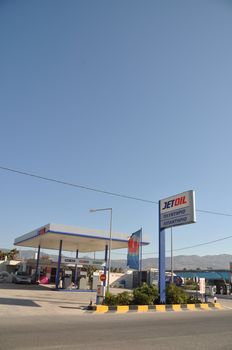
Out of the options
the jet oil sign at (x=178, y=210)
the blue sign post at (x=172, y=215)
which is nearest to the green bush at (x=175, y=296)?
the blue sign post at (x=172, y=215)

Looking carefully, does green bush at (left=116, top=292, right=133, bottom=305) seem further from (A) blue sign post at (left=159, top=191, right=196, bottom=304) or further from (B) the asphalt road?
(B) the asphalt road

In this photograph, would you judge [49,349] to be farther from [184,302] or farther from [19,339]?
[184,302]

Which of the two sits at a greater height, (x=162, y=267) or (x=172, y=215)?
(x=172, y=215)

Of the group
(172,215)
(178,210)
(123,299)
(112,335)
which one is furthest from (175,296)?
(112,335)

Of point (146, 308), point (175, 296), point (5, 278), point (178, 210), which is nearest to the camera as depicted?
point (146, 308)

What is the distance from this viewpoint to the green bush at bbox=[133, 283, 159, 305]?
2056 centimetres

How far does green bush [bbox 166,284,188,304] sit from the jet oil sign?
3909mm

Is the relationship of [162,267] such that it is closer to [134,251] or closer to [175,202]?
[175,202]

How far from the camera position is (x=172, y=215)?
2198 cm

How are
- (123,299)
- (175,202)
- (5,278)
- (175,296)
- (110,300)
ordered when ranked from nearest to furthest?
1. (110,300)
2. (123,299)
3. (175,296)
4. (175,202)
5. (5,278)

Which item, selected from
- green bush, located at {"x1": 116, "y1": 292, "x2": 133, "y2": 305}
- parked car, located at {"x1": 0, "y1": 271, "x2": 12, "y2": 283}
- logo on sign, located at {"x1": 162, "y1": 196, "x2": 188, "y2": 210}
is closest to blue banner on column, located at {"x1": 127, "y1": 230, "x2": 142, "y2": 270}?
logo on sign, located at {"x1": 162, "y1": 196, "x2": 188, "y2": 210}

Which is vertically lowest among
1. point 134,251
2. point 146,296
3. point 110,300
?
point 110,300

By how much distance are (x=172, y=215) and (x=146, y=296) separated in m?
4.97

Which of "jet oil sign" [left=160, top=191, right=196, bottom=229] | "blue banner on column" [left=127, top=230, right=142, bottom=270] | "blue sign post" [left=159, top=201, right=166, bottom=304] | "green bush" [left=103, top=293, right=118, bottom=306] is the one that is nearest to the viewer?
"green bush" [left=103, top=293, right=118, bottom=306]
